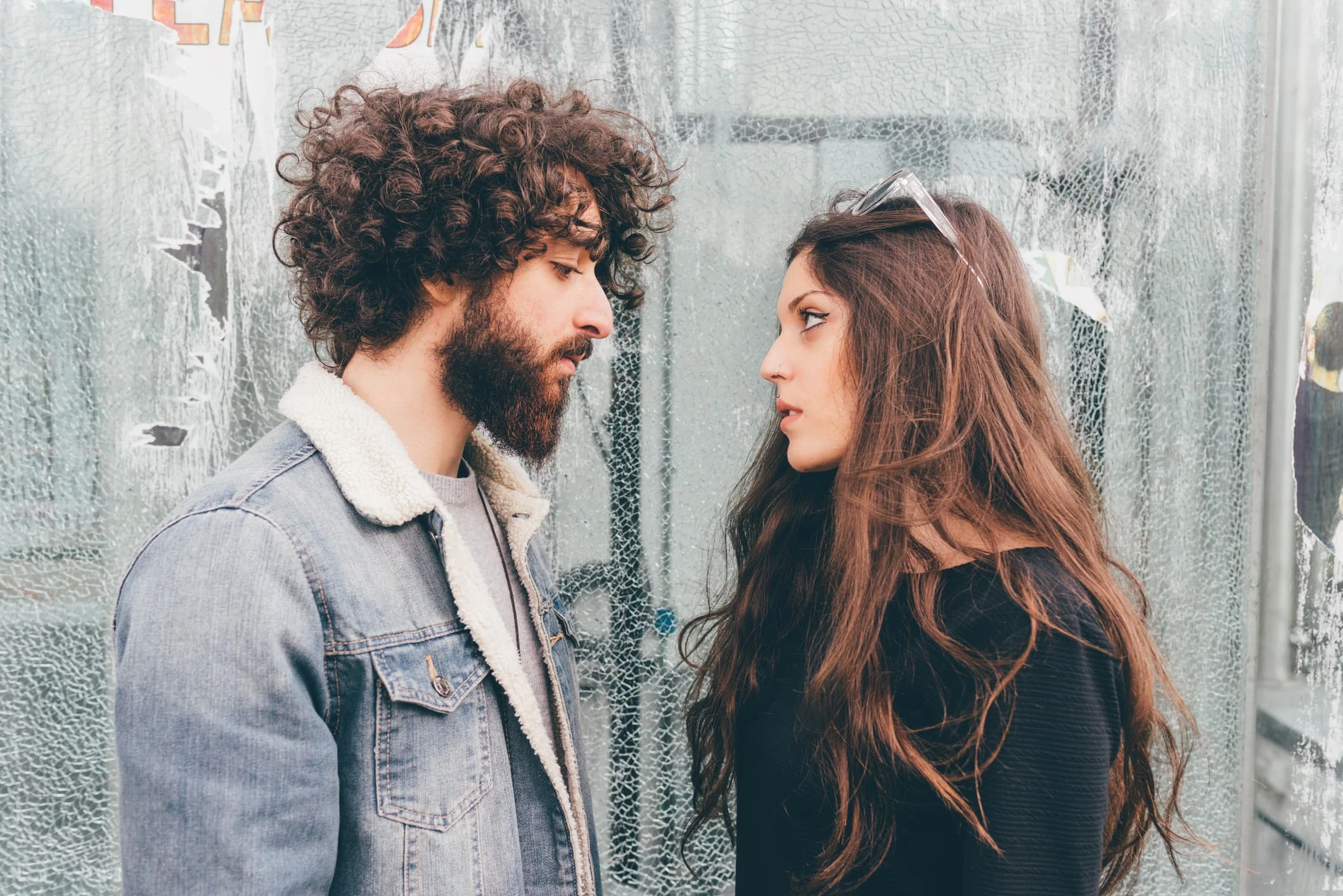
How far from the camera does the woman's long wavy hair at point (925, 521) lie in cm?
121

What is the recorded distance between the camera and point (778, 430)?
5.78 ft

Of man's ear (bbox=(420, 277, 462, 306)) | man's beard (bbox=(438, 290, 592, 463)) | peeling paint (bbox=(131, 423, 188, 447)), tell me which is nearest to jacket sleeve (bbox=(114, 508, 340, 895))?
man's beard (bbox=(438, 290, 592, 463))

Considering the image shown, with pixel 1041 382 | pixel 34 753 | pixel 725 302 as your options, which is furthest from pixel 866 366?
pixel 34 753

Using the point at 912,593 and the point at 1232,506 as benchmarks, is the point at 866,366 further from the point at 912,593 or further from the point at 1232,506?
the point at 1232,506

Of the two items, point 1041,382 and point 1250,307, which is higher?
point 1250,307

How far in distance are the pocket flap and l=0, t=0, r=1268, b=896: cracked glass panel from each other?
2.54 feet

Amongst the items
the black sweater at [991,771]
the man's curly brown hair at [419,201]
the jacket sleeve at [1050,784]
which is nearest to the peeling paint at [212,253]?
the man's curly brown hair at [419,201]

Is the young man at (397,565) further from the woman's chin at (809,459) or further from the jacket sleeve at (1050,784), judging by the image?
the jacket sleeve at (1050,784)

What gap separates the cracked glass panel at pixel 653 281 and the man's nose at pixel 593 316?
20.0 inches

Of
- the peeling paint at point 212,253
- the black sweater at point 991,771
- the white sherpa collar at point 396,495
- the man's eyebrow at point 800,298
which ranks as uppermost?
the peeling paint at point 212,253

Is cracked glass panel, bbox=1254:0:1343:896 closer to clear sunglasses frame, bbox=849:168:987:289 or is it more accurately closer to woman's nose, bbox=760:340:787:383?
clear sunglasses frame, bbox=849:168:987:289

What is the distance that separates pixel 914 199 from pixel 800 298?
256 mm

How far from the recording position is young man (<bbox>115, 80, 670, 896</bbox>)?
953 mm

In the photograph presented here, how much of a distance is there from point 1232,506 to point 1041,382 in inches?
40.4
